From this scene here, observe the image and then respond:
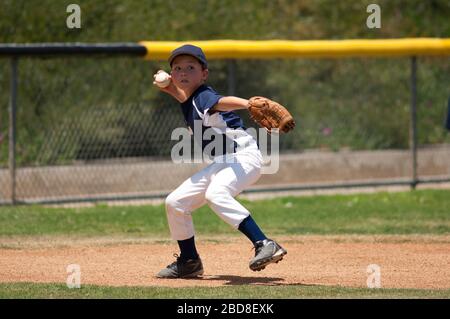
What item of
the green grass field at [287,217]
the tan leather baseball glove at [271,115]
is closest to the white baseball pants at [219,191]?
the tan leather baseball glove at [271,115]

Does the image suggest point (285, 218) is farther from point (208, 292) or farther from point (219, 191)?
point (208, 292)

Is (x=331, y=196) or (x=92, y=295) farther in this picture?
(x=331, y=196)

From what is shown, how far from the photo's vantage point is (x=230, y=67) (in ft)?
41.8

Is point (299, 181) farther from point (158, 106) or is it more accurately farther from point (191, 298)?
point (191, 298)

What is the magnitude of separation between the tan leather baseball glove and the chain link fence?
18.8ft

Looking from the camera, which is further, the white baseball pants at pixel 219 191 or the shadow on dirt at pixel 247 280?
the shadow on dirt at pixel 247 280

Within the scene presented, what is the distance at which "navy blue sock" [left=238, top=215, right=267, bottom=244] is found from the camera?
7.11 meters

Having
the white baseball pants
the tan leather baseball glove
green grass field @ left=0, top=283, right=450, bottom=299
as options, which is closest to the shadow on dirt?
green grass field @ left=0, top=283, right=450, bottom=299

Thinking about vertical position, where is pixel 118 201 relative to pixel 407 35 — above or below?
Result: below

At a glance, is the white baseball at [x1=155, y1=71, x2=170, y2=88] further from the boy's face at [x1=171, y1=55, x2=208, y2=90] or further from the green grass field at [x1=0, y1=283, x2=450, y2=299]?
the green grass field at [x1=0, y1=283, x2=450, y2=299]

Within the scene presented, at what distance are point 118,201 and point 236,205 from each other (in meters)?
5.64

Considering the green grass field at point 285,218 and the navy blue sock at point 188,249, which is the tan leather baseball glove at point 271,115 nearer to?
the navy blue sock at point 188,249

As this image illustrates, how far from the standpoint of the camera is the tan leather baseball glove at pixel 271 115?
678 centimetres

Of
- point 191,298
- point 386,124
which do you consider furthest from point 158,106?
point 191,298
